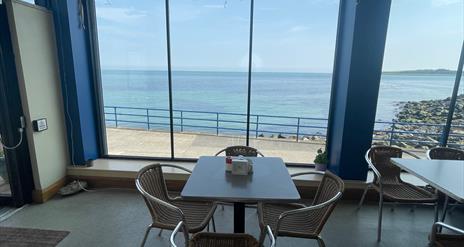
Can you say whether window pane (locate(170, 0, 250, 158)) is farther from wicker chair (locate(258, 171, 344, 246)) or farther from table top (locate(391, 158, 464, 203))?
table top (locate(391, 158, 464, 203))

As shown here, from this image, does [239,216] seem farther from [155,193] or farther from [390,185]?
[390,185]

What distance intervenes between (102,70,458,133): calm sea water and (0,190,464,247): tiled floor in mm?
1208

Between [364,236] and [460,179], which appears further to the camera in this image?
[364,236]

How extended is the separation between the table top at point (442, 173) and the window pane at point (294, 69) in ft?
4.44

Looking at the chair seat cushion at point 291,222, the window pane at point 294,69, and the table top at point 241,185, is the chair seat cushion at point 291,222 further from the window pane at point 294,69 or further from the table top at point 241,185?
the window pane at point 294,69

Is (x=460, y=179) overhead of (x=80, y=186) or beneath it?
overhead

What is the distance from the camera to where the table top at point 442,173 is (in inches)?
60.4

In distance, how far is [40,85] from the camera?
267 centimetres

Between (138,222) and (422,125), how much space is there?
352 centimetres

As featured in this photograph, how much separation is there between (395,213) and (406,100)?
1.40m

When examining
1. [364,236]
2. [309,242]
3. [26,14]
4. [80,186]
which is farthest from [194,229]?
[26,14]

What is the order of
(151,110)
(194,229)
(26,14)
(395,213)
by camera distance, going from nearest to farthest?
(194,229) → (26,14) → (395,213) → (151,110)

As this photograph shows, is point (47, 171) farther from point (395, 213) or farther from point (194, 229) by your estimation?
point (395, 213)

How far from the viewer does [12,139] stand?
2516mm
